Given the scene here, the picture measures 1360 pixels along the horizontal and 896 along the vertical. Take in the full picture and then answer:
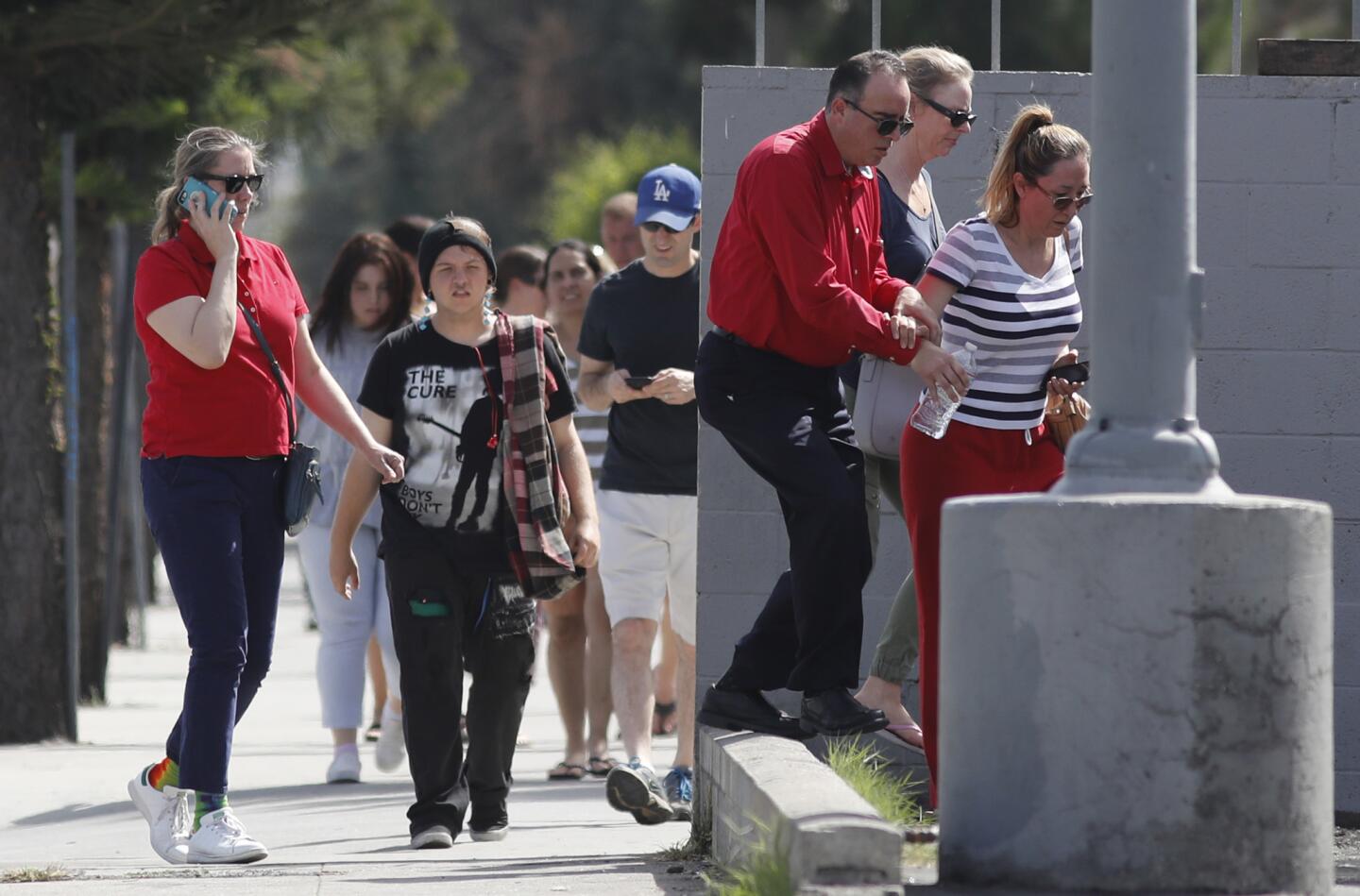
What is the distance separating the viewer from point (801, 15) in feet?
97.2

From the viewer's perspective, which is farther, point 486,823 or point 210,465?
point 486,823

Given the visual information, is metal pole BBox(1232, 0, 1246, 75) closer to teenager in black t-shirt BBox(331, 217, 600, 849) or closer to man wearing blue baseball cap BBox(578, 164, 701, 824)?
man wearing blue baseball cap BBox(578, 164, 701, 824)

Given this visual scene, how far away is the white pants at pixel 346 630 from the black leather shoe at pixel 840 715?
2.95 meters

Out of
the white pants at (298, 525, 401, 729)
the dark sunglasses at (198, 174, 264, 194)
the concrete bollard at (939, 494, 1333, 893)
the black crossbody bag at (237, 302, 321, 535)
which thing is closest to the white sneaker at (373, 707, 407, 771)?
the white pants at (298, 525, 401, 729)

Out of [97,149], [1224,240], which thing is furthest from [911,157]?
[97,149]

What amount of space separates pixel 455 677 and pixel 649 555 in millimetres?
1487

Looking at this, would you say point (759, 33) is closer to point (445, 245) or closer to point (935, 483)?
point (445, 245)

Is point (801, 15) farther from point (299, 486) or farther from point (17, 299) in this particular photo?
point (299, 486)

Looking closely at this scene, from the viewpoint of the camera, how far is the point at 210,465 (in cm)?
548

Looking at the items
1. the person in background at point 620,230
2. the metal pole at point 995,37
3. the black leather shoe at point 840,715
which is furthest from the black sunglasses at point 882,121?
the person in background at point 620,230

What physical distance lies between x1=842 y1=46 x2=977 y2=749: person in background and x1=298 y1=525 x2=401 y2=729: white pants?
→ 2478mm

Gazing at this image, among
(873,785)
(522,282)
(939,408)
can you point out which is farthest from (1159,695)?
(522,282)

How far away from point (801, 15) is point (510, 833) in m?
24.4

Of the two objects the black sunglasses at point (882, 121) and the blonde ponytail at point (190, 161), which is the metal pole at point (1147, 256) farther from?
the blonde ponytail at point (190, 161)
